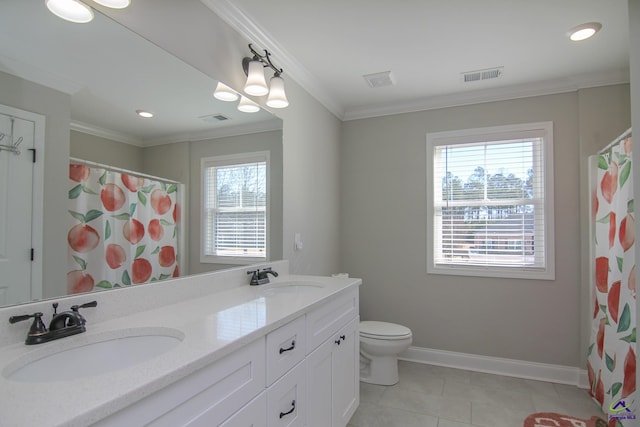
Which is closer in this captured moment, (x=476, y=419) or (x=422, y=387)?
(x=476, y=419)

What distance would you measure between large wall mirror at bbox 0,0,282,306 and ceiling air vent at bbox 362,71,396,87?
134cm

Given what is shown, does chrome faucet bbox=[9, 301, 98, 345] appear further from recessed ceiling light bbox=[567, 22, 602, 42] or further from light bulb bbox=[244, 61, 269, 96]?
recessed ceiling light bbox=[567, 22, 602, 42]

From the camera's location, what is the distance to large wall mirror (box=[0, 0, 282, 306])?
105 cm

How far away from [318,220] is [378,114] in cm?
127

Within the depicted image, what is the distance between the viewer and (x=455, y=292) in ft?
10.3

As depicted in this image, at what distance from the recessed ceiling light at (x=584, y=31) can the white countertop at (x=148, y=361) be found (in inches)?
86.9

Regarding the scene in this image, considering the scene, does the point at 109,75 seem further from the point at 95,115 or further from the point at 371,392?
the point at 371,392

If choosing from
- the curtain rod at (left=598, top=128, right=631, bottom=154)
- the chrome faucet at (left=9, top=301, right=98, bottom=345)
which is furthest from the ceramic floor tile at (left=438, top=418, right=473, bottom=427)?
the chrome faucet at (left=9, top=301, right=98, bottom=345)

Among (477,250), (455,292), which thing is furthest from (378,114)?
(455,292)

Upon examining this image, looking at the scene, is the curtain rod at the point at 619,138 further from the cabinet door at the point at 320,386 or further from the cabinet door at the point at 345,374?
the cabinet door at the point at 320,386

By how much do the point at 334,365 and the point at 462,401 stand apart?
123 centimetres

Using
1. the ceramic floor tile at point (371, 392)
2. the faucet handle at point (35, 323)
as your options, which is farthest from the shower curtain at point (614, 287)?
the faucet handle at point (35, 323)

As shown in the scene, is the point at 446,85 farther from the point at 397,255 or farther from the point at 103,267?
the point at 103,267

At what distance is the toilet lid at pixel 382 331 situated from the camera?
2686 mm
